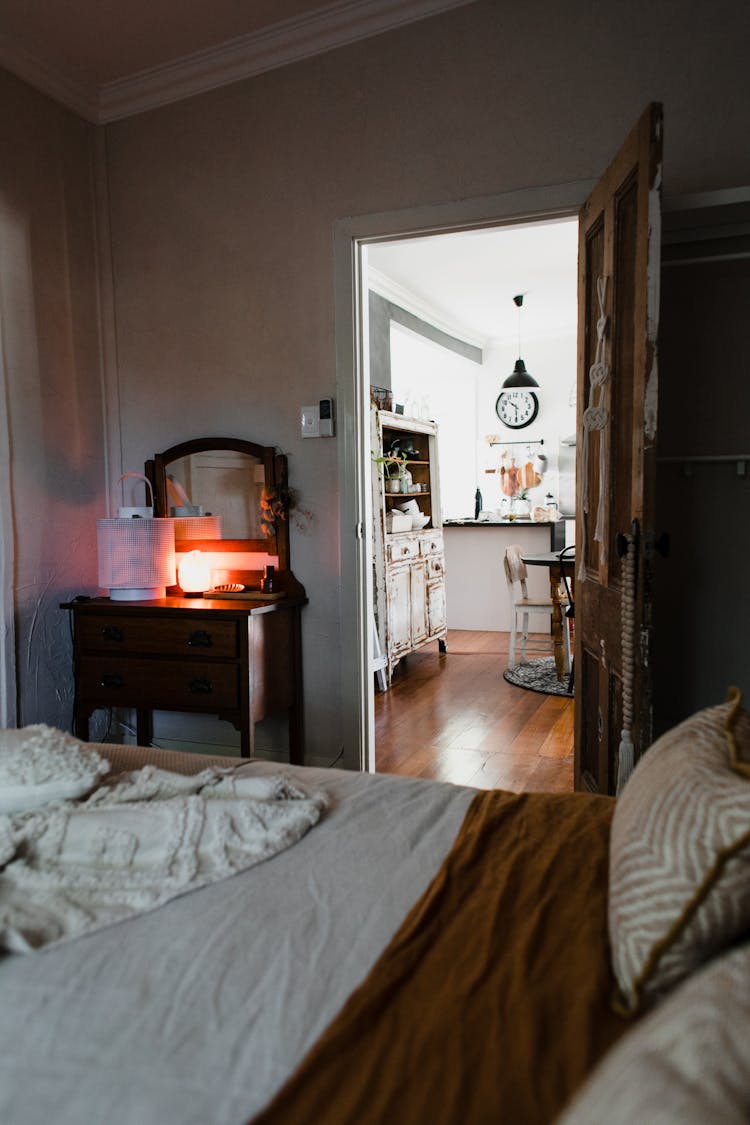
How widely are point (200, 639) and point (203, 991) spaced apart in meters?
2.12

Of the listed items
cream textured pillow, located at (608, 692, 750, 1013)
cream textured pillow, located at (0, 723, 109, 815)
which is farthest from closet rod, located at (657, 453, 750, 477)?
cream textured pillow, located at (0, 723, 109, 815)

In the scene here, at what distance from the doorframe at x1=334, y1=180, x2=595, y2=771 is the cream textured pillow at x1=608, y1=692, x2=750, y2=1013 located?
7.12 feet

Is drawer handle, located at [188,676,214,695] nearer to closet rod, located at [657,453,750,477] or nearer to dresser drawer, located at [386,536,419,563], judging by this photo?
closet rod, located at [657,453,750,477]

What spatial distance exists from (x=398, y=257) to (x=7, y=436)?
3.45m

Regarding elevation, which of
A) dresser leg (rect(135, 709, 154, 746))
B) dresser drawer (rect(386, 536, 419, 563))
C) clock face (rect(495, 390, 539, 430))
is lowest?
dresser leg (rect(135, 709, 154, 746))

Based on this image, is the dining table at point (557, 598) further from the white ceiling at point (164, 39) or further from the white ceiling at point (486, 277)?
the white ceiling at point (164, 39)

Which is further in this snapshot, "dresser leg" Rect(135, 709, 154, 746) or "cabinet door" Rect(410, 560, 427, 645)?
"cabinet door" Rect(410, 560, 427, 645)

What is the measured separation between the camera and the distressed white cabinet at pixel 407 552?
4992 mm

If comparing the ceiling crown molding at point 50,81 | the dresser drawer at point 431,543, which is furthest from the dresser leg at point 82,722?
the dresser drawer at point 431,543

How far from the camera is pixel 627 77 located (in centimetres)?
255

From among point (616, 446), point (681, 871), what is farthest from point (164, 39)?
point (681, 871)

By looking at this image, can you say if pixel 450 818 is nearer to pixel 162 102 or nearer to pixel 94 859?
pixel 94 859

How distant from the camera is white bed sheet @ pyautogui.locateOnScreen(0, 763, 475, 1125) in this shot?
29.0 inches

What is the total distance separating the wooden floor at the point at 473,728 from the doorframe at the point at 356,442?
1.66 feet
